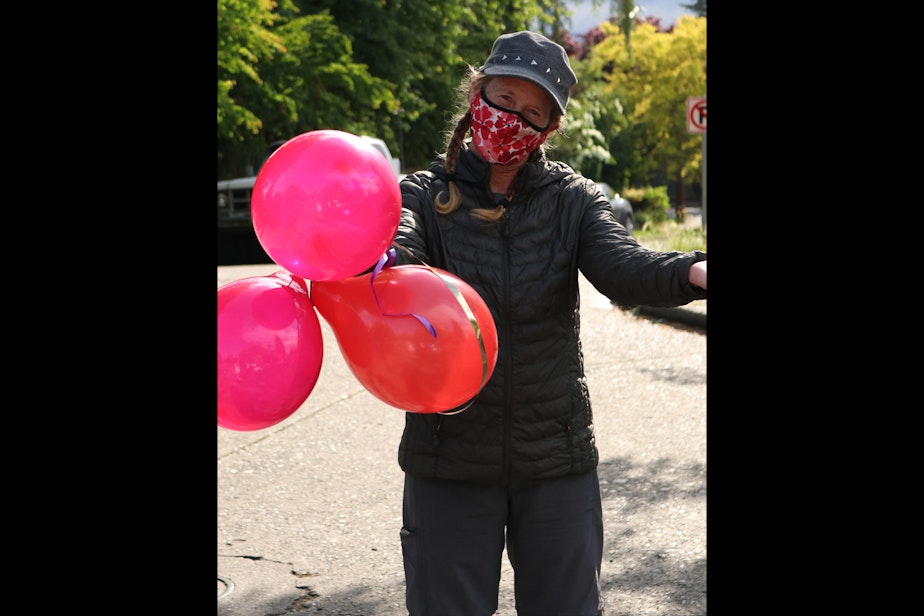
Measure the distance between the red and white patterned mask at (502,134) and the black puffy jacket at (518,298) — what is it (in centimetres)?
5

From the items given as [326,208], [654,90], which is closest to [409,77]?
[654,90]

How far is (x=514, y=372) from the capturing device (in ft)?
8.96

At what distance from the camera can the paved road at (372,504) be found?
459 cm

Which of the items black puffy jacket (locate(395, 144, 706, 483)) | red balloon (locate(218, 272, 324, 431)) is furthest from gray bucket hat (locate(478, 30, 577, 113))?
red balloon (locate(218, 272, 324, 431))

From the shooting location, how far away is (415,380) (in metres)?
2.28

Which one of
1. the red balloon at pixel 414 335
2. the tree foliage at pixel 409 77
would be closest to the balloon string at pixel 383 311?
the red balloon at pixel 414 335

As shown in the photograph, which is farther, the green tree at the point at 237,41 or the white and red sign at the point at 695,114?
the white and red sign at the point at 695,114

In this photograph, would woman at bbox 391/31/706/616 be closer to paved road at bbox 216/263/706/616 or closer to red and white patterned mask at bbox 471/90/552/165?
red and white patterned mask at bbox 471/90/552/165

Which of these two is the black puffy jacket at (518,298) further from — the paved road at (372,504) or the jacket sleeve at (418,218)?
the paved road at (372,504)

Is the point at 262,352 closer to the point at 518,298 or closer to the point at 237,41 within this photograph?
the point at 518,298
